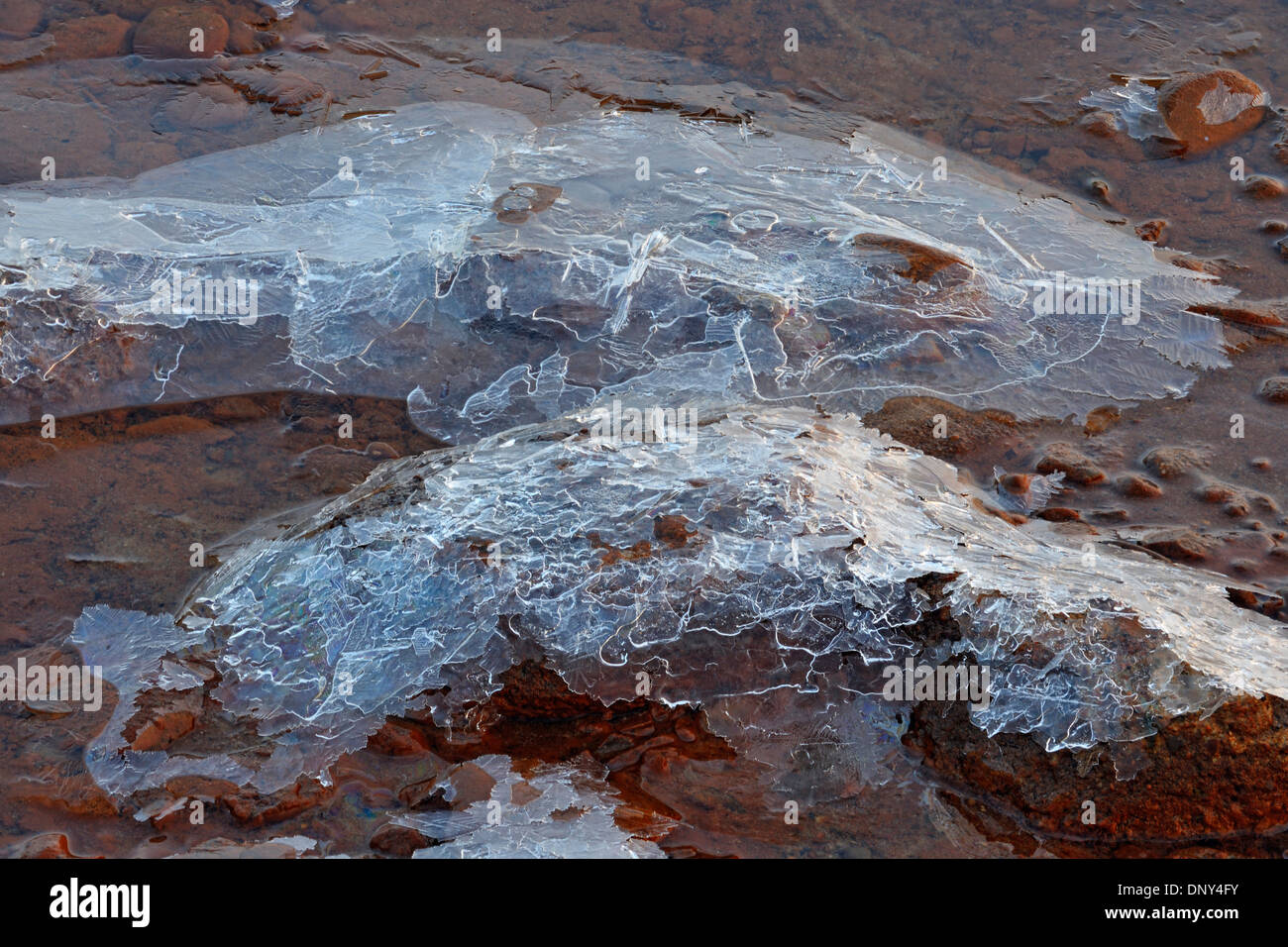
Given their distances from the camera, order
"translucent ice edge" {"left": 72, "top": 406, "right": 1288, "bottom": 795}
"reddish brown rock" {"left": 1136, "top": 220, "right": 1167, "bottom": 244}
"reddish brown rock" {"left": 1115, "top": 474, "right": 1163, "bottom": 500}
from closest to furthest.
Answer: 1. "translucent ice edge" {"left": 72, "top": 406, "right": 1288, "bottom": 795}
2. "reddish brown rock" {"left": 1115, "top": 474, "right": 1163, "bottom": 500}
3. "reddish brown rock" {"left": 1136, "top": 220, "right": 1167, "bottom": 244}

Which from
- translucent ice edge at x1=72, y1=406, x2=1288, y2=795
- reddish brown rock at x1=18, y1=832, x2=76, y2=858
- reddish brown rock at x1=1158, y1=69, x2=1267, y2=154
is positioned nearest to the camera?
reddish brown rock at x1=18, y1=832, x2=76, y2=858

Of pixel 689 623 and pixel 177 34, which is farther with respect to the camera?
pixel 177 34

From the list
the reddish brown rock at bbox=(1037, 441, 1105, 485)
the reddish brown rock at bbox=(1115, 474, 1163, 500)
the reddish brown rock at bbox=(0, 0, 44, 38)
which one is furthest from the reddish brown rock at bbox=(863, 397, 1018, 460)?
the reddish brown rock at bbox=(0, 0, 44, 38)

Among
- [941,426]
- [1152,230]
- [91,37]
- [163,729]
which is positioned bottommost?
[163,729]

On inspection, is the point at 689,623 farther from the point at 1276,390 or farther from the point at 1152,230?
the point at 1152,230

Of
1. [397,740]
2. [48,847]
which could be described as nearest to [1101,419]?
[397,740]

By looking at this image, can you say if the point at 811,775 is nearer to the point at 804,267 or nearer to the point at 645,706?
the point at 645,706

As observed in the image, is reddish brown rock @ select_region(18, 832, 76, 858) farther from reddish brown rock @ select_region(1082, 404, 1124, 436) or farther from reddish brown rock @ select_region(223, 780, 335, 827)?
reddish brown rock @ select_region(1082, 404, 1124, 436)
